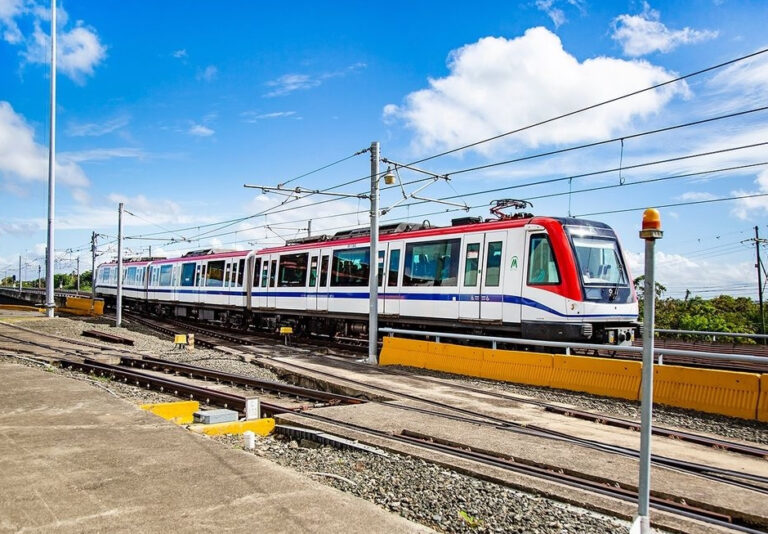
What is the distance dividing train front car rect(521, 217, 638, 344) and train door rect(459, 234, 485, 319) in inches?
53.3

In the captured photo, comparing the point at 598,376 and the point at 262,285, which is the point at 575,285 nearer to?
the point at 598,376

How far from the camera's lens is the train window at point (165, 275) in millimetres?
32750

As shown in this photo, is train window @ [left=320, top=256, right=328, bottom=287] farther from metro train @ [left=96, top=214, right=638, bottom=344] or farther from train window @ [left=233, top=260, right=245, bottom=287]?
train window @ [left=233, top=260, right=245, bottom=287]

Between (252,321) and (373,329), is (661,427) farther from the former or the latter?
(252,321)

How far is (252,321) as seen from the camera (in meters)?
26.6

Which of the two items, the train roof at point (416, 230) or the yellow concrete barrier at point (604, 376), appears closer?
the yellow concrete barrier at point (604, 376)

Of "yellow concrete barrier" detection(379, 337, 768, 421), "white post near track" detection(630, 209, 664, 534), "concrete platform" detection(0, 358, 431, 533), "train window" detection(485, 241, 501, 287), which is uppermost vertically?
"train window" detection(485, 241, 501, 287)

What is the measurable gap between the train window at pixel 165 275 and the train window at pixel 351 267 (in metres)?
17.2

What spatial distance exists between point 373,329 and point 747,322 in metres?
29.4

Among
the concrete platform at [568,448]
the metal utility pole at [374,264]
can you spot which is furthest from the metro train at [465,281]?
the concrete platform at [568,448]

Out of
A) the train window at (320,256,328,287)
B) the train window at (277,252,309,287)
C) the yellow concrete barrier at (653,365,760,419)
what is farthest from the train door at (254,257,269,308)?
the yellow concrete barrier at (653,365,760,419)

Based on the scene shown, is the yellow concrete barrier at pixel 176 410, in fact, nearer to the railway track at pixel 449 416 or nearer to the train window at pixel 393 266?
the railway track at pixel 449 416

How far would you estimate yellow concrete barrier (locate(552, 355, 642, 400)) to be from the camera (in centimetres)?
988

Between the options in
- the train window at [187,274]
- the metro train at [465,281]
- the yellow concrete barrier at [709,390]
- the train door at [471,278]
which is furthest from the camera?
the train window at [187,274]
